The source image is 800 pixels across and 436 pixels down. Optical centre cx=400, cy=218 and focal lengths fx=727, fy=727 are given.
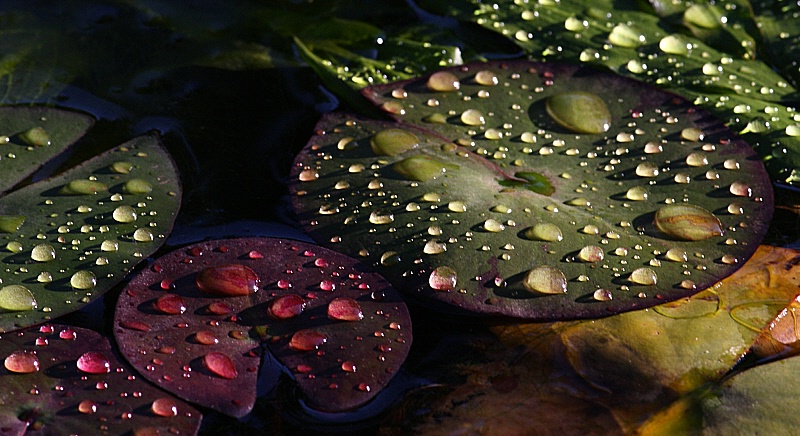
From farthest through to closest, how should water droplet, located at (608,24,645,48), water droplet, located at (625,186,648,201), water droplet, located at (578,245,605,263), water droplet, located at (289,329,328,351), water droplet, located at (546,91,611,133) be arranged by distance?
water droplet, located at (608,24,645,48) < water droplet, located at (546,91,611,133) < water droplet, located at (625,186,648,201) < water droplet, located at (578,245,605,263) < water droplet, located at (289,329,328,351)

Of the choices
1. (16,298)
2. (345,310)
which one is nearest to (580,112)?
(345,310)

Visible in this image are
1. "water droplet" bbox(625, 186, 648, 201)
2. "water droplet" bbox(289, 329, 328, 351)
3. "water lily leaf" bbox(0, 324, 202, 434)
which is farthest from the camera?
"water droplet" bbox(625, 186, 648, 201)

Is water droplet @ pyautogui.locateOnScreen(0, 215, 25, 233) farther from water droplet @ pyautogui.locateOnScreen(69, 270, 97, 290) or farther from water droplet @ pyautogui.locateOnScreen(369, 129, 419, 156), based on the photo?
water droplet @ pyautogui.locateOnScreen(369, 129, 419, 156)

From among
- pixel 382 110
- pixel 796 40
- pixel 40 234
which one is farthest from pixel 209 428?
pixel 796 40

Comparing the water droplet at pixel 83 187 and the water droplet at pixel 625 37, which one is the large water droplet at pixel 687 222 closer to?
the water droplet at pixel 625 37

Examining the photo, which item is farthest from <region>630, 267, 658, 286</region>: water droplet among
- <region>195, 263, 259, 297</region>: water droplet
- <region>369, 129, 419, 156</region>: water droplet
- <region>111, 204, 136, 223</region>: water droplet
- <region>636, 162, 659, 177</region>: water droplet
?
<region>111, 204, 136, 223</region>: water droplet

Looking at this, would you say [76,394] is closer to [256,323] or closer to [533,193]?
[256,323]

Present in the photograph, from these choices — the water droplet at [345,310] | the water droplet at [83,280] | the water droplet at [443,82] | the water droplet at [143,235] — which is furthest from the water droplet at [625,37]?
the water droplet at [83,280]
